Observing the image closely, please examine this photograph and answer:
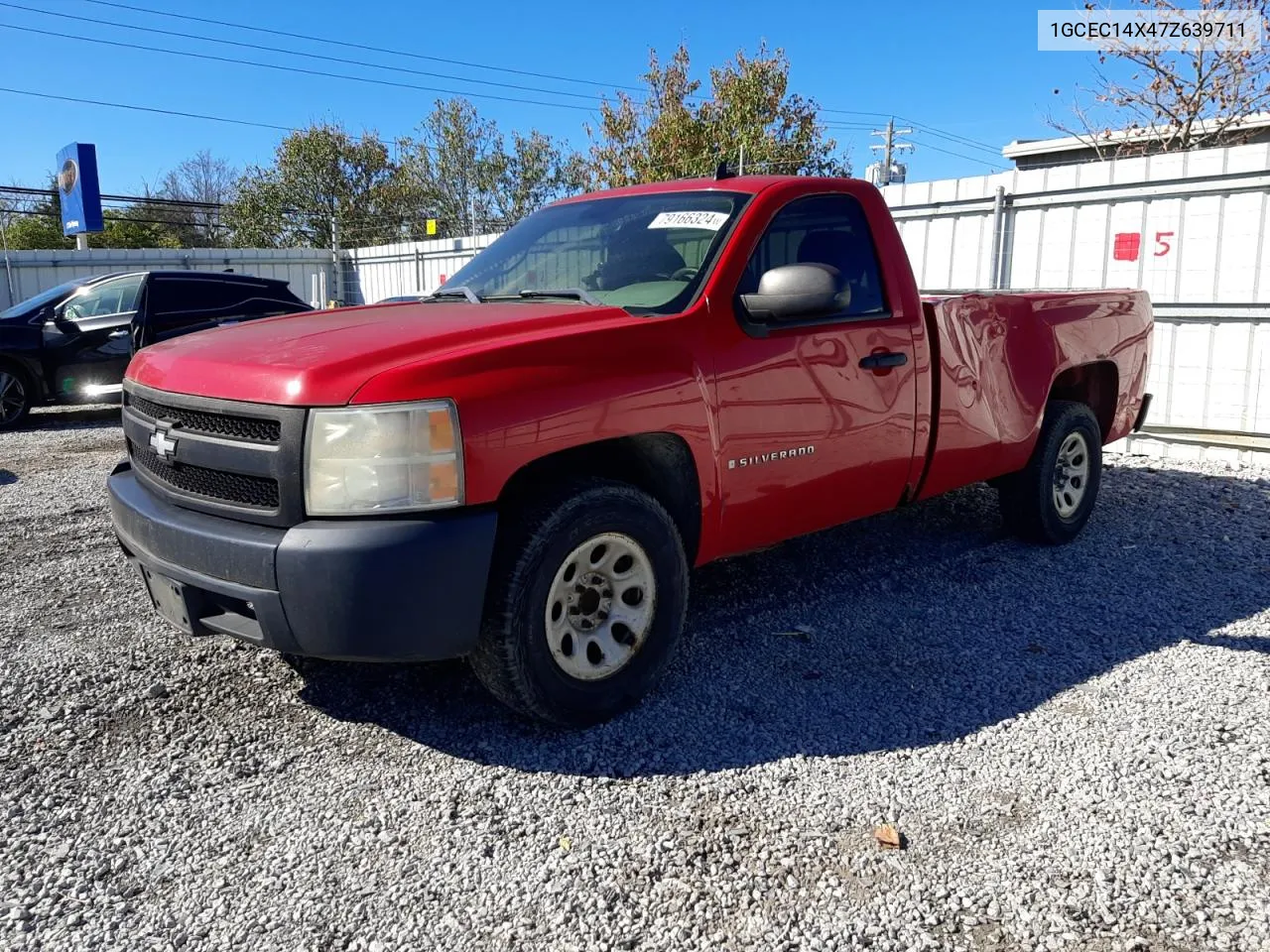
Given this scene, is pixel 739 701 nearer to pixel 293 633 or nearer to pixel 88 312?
pixel 293 633

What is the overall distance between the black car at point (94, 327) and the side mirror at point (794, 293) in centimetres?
807

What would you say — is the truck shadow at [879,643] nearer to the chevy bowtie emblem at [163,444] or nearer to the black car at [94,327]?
the chevy bowtie emblem at [163,444]

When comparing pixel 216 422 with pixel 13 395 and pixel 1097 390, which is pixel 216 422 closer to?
pixel 1097 390

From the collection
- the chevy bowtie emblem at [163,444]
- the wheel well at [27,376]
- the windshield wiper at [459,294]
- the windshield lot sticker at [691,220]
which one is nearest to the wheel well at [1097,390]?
the windshield lot sticker at [691,220]

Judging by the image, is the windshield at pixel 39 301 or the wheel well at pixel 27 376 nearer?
the wheel well at pixel 27 376

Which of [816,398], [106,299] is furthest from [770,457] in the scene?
[106,299]

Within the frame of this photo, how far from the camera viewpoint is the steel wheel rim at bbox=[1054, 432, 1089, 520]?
221 inches

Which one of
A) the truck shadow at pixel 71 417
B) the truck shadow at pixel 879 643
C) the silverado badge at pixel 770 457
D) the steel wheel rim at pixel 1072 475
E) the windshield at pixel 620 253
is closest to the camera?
the truck shadow at pixel 879 643

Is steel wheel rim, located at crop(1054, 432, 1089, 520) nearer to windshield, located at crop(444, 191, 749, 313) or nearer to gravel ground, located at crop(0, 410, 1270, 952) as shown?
gravel ground, located at crop(0, 410, 1270, 952)

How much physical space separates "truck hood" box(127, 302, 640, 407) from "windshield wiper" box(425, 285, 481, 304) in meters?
0.17

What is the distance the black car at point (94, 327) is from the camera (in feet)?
33.8

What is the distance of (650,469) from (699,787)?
1109 millimetres

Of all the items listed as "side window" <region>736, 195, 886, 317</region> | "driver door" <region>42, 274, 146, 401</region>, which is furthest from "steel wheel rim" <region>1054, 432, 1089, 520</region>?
"driver door" <region>42, 274, 146, 401</region>

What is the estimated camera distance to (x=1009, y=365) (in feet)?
16.3
